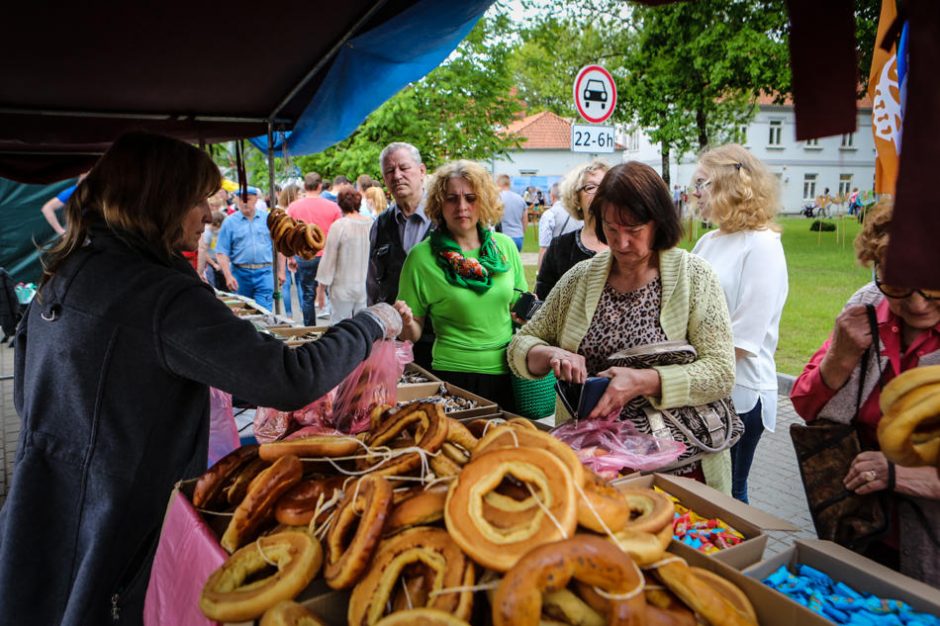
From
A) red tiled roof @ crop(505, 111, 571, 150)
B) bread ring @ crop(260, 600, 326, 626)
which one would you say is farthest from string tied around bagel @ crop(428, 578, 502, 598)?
red tiled roof @ crop(505, 111, 571, 150)

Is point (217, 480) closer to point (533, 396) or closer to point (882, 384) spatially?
point (882, 384)

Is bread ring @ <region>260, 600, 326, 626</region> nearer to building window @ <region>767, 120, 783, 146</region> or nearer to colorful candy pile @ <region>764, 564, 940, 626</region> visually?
colorful candy pile @ <region>764, 564, 940, 626</region>

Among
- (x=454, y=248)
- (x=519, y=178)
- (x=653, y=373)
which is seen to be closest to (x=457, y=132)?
(x=454, y=248)

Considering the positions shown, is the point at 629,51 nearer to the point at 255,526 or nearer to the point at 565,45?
the point at 565,45

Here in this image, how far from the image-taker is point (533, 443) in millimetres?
1315

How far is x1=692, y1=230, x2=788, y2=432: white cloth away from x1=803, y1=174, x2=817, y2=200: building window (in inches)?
1854

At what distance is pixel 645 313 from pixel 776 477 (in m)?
3.29

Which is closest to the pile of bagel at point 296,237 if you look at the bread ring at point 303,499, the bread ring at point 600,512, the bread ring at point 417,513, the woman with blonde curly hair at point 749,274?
the woman with blonde curly hair at point 749,274

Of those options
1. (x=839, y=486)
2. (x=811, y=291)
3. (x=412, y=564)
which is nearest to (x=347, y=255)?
(x=839, y=486)

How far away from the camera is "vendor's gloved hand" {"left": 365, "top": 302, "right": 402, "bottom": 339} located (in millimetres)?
2090

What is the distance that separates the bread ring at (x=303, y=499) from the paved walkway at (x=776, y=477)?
2.94 m

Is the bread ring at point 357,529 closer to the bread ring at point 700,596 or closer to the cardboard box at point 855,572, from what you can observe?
the bread ring at point 700,596

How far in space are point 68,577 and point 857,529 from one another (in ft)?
7.78

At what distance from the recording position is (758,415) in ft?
10.1
